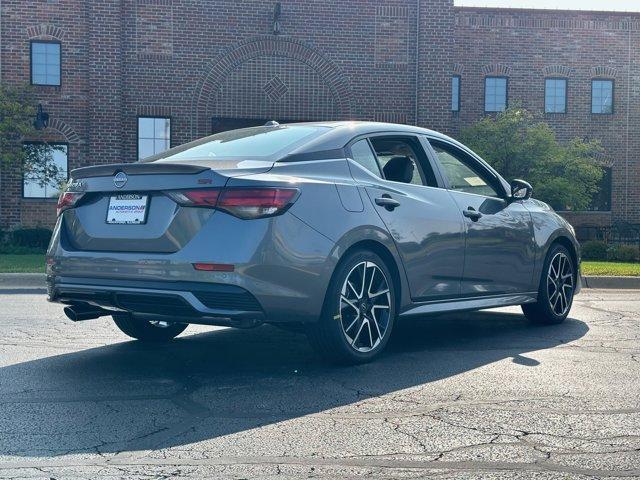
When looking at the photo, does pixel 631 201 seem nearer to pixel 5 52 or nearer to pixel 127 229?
pixel 5 52

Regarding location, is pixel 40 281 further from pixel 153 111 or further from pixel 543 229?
pixel 153 111

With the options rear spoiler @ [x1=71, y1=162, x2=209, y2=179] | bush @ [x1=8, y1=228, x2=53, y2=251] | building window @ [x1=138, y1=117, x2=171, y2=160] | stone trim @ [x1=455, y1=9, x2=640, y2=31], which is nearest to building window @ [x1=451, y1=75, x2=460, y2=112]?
stone trim @ [x1=455, y1=9, x2=640, y2=31]

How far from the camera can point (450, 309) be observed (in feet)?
22.1

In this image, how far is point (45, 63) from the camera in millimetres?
23328

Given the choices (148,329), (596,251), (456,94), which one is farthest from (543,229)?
(456,94)

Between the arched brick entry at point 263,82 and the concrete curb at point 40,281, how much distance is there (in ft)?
35.9

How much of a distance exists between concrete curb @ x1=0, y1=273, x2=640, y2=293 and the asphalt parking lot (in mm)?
5497

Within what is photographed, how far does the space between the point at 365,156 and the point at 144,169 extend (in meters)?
1.61

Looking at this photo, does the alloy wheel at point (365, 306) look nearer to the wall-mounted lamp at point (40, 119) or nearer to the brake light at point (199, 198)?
the brake light at point (199, 198)

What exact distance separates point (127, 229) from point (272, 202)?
3.06ft

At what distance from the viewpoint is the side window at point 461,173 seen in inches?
281

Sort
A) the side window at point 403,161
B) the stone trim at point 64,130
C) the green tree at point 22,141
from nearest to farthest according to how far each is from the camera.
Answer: the side window at point 403,161 < the green tree at point 22,141 < the stone trim at point 64,130

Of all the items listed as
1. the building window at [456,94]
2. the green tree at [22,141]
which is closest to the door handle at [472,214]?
the green tree at [22,141]

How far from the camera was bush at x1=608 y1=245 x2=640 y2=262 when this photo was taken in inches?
795
